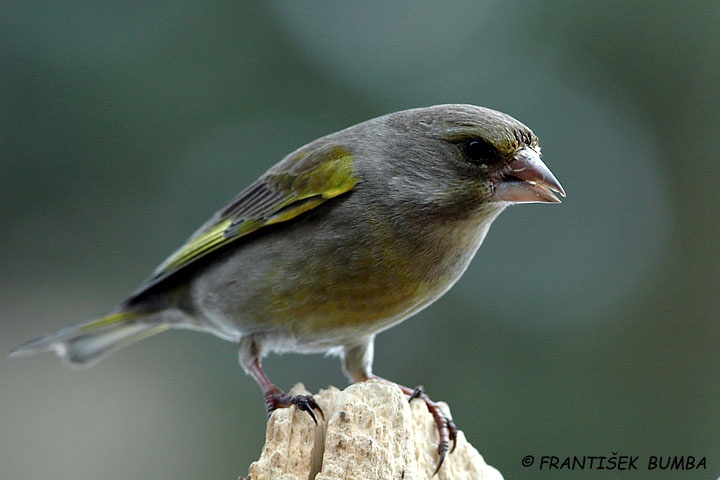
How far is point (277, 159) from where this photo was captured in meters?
8.67

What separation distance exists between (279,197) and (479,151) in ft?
3.69

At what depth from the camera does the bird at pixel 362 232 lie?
147 inches

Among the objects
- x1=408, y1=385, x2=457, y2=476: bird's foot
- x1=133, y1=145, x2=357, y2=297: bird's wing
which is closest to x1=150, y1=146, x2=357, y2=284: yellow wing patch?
x1=133, y1=145, x2=357, y2=297: bird's wing

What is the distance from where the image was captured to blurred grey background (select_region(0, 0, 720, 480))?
7.36 meters

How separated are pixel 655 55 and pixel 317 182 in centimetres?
562

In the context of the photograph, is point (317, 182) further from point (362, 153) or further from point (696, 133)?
point (696, 133)

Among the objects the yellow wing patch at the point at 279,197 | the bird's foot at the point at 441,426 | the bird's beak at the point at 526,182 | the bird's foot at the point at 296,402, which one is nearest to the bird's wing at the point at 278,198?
the yellow wing patch at the point at 279,197

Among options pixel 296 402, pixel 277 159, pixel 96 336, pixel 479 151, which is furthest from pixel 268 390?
pixel 277 159

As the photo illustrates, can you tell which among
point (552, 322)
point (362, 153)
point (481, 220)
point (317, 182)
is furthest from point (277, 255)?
point (552, 322)

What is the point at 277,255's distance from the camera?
4.09 metres

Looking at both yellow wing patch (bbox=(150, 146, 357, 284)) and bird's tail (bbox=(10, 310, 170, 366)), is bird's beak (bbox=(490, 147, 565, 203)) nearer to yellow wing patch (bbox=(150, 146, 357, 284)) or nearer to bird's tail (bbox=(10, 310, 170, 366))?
yellow wing patch (bbox=(150, 146, 357, 284))

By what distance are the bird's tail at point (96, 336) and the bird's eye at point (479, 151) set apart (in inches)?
87.6

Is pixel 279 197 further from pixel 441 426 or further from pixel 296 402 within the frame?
pixel 441 426

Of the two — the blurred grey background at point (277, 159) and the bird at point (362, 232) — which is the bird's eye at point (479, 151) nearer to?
the bird at point (362, 232)
